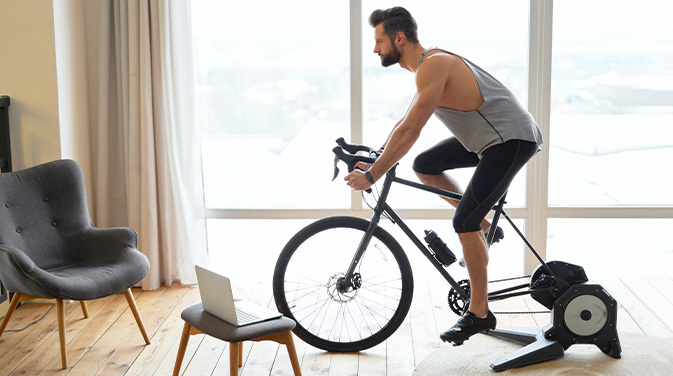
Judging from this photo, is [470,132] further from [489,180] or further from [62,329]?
[62,329]

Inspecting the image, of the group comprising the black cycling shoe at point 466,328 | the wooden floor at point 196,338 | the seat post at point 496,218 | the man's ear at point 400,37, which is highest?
the man's ear at point 400,37

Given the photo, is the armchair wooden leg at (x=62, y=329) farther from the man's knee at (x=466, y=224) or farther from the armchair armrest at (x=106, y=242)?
the man's knee at (x=466, y=224)

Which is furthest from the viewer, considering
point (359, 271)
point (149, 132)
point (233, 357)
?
point (149, 132)

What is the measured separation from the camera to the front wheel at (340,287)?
123 inches

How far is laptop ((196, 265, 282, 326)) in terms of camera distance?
263 cm

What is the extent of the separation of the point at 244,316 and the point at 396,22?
4.10 ft

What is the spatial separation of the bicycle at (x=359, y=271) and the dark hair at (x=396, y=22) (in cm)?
49

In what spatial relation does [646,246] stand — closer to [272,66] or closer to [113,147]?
[272,66]

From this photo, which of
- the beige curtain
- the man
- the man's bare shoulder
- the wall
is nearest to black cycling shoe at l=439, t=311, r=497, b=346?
the man

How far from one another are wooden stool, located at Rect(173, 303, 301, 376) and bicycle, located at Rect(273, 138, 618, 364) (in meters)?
0.42

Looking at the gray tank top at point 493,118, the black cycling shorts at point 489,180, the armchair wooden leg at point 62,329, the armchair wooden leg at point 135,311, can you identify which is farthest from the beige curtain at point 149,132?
the black cycling shorts at point 489,180

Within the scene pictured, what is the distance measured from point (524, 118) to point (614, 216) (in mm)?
1666

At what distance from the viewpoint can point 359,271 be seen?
3.20 meters

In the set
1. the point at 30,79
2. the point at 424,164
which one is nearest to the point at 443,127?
the point at 424,164
